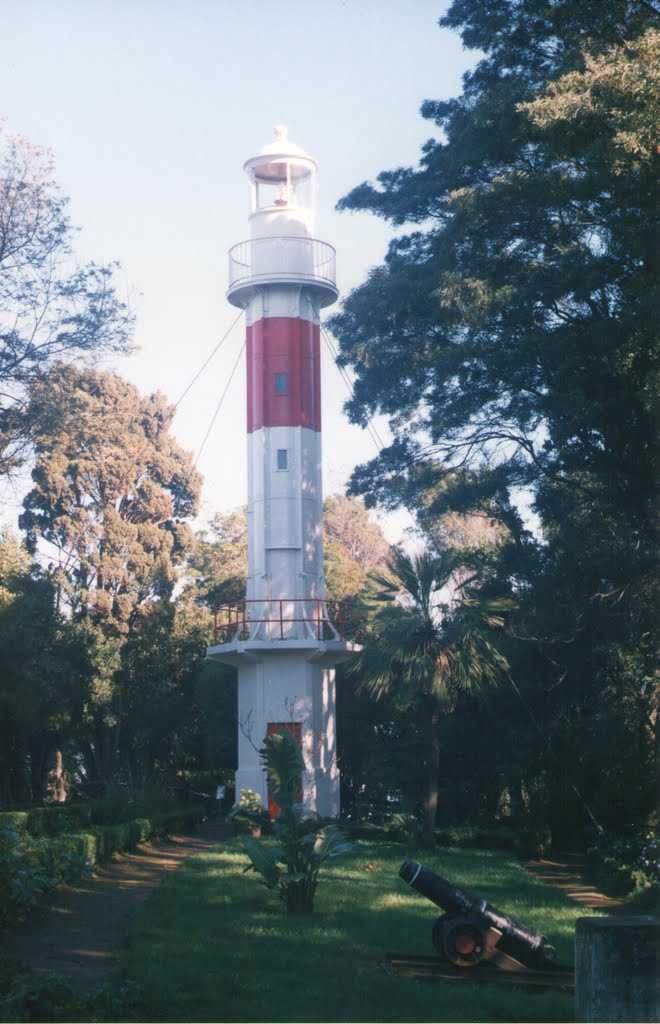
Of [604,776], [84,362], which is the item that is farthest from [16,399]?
[604,776]

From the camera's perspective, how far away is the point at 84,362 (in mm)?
25031

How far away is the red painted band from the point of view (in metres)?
33.6

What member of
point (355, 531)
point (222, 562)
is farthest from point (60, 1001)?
point (355, 531)

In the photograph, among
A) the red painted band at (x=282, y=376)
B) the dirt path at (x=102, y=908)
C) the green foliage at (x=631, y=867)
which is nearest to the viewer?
the dirt path at (x=102, y=908)

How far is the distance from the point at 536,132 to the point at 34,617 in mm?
A: 23481

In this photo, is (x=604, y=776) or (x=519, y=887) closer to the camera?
(x=519, y=887)

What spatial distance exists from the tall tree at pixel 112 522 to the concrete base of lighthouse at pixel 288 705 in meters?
10.1

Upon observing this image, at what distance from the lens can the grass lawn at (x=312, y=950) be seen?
34.8 feet

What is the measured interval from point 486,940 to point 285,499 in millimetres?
21442

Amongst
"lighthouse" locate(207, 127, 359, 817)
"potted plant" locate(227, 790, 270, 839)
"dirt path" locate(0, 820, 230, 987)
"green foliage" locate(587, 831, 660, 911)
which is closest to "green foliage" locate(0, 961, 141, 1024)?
"dirt path" locate(0, 820, 230, 987)

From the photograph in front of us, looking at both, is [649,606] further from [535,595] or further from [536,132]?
[536,132]

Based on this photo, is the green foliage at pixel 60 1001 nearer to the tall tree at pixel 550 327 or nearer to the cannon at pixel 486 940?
Answer: the cannon at pixel 486 940

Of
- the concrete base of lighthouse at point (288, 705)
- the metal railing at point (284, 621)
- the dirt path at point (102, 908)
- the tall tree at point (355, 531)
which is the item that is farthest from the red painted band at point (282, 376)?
the tall tree at point (355, 531)

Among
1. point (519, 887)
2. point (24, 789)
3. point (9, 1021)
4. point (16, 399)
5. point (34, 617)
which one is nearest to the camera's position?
point (9, 1021)
